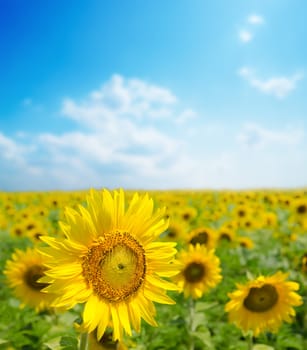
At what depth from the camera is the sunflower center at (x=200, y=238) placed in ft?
21.2

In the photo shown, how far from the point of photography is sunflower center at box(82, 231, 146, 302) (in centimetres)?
236

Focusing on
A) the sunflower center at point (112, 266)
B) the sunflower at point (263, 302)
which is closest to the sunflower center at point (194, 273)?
the sunflower at point (263, 302)

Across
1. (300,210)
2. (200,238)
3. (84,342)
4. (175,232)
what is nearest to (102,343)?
(84,342)

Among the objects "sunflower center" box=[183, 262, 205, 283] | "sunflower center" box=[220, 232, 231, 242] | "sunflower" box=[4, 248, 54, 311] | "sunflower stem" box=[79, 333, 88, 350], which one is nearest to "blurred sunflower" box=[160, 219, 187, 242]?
"sunflower center" box=[220, 232, 231, 242]

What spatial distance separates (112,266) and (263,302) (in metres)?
2.32

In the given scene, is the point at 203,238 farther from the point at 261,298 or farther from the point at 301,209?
the point at 301,209

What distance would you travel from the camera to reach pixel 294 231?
1228 cm

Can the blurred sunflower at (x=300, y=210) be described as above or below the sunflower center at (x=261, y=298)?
above

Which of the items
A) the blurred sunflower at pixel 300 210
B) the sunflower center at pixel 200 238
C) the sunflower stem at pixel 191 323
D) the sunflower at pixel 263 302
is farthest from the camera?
the blurred sunflower at pixel 300 210

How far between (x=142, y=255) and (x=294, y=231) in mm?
10640

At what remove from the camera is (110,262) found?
237cm

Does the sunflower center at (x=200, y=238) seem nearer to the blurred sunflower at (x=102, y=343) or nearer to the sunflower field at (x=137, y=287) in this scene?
the sunflower field at (x=137, y=287)

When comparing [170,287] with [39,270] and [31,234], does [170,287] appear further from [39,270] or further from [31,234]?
[31,234]

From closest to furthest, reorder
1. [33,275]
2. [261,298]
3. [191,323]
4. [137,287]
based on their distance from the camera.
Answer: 1. [137,287]
2. [261,298]
3. [33,275]
4. [191,323]
